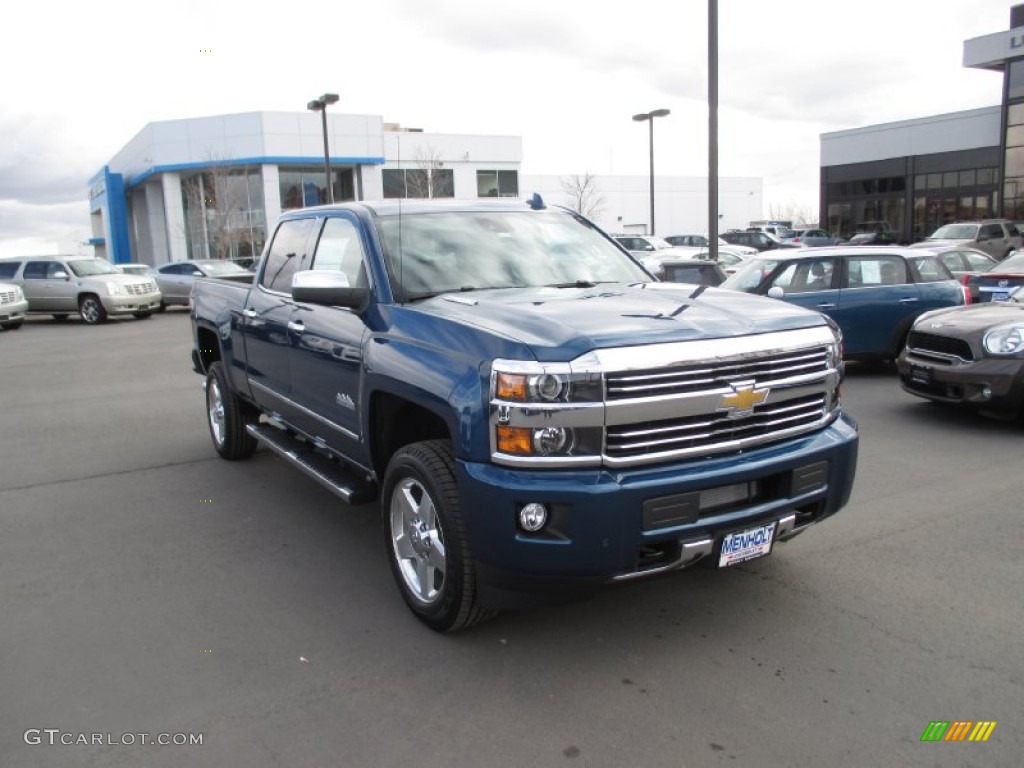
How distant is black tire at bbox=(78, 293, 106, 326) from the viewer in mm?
23672

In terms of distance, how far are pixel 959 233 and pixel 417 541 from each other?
29.2 metres

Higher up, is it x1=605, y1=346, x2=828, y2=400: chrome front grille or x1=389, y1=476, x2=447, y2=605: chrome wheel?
x1=605, y1=346, x2=828, y2=400: chrome front grille

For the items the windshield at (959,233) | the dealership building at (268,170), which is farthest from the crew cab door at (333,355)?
the dealership building at (268,170)

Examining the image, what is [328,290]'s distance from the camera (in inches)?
167

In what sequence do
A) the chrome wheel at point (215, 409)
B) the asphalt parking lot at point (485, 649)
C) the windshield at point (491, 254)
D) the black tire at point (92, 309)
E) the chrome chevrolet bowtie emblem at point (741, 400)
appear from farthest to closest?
the black tire at point (92, 309)
the chrome wheel at point (215, 409)
the windshield at point (491, 254)
the chrome chevrolet bowtie emblem at point (741, 400)
the asphalt parking lot at point (485, 649)

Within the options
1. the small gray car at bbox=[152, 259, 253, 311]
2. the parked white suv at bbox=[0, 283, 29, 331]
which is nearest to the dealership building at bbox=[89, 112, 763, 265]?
the small gray car at bbox=[152, 259, 253, 311]

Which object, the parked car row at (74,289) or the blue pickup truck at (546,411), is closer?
the blue pickup truck at (546,411)

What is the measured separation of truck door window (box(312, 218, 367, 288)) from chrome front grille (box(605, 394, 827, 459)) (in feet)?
6.33

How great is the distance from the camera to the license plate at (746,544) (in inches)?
139

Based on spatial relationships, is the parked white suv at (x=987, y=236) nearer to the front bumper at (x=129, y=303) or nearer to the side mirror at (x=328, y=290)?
the front bumper at (x=129, y=303)

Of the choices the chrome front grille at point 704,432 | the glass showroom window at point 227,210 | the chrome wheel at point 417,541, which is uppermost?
the glass showroom window at point 227,210

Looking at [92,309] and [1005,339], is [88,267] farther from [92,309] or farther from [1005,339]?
[1005,339]

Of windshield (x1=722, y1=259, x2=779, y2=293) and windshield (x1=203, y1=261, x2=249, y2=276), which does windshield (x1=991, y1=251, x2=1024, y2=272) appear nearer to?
windshield (x1=722, y1=259, x2=779, y2=293)

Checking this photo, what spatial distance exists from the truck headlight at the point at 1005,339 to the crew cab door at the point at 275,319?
6.09 metres
